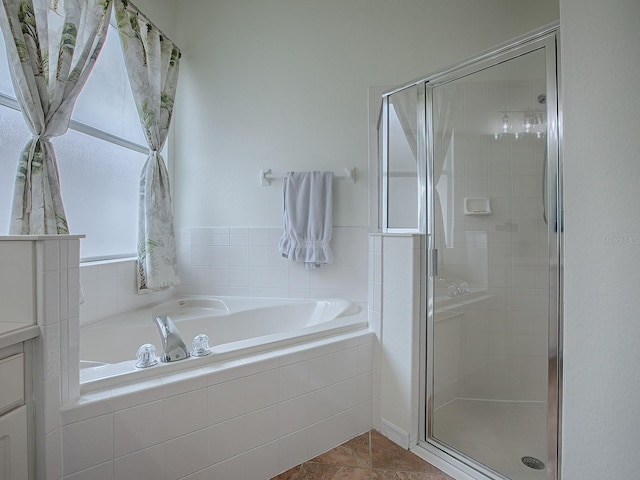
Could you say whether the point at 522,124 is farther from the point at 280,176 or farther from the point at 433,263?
the point at 280,176

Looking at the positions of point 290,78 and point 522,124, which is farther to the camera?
point 290,78

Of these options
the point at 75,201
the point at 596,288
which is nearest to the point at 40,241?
the point at 75,201

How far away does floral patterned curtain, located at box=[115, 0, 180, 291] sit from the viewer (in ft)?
6.27

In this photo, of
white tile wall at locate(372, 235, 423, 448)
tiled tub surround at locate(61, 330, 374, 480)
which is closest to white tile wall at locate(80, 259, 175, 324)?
tiled tub surround at locate(61, 330, 374, 480)

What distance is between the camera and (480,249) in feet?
5.39

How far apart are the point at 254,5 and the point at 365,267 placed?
2110 mm

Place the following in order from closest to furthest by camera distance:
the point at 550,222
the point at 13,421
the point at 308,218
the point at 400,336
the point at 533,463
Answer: the point at 13,421, the point at 550,222, the point at 533,463, the point at 400,336, the point at 308,218

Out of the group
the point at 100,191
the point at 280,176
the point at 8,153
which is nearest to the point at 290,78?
the point at 280,176

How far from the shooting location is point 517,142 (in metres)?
1.58

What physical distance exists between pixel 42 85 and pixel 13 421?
130 cm

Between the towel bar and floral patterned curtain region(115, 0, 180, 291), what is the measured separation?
647mm

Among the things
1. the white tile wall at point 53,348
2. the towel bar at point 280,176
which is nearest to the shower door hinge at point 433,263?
the towel bar at point 280,176

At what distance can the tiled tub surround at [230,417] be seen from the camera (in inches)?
38.3

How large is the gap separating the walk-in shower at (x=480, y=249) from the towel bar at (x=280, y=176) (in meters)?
0.56
